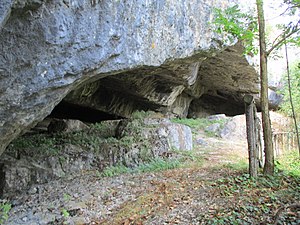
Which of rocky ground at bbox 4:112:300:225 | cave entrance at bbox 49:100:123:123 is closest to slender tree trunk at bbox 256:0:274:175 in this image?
rocky ground at bbox 4:112:300:225

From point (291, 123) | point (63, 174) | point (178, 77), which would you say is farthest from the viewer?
point (291, 123)

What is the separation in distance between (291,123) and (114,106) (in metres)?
10.1

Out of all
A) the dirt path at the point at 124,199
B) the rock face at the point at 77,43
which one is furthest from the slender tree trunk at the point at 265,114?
the rock face at the point at 77,43

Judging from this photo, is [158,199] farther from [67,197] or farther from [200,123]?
[200,123]

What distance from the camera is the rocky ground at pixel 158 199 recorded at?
443cm

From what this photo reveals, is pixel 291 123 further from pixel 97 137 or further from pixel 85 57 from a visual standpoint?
pixel 85 57

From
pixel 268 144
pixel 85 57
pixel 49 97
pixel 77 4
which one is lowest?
pixel 268 144

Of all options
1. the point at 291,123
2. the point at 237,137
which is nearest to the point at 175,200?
the point at 237,137

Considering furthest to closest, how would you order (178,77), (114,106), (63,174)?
(114,106)
(178,77)
(63,174)

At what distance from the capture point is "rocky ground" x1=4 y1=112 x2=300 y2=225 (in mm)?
4430

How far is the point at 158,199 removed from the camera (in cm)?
532

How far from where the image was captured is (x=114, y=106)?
514 inches

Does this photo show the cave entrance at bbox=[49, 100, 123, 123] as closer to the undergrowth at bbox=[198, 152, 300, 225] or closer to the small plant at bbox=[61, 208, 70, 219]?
the small plant at bbox=[61, 208, 70, 219]

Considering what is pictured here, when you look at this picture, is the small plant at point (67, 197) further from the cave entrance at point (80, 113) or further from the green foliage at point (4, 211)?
the cave entrance at point (80, 113)
